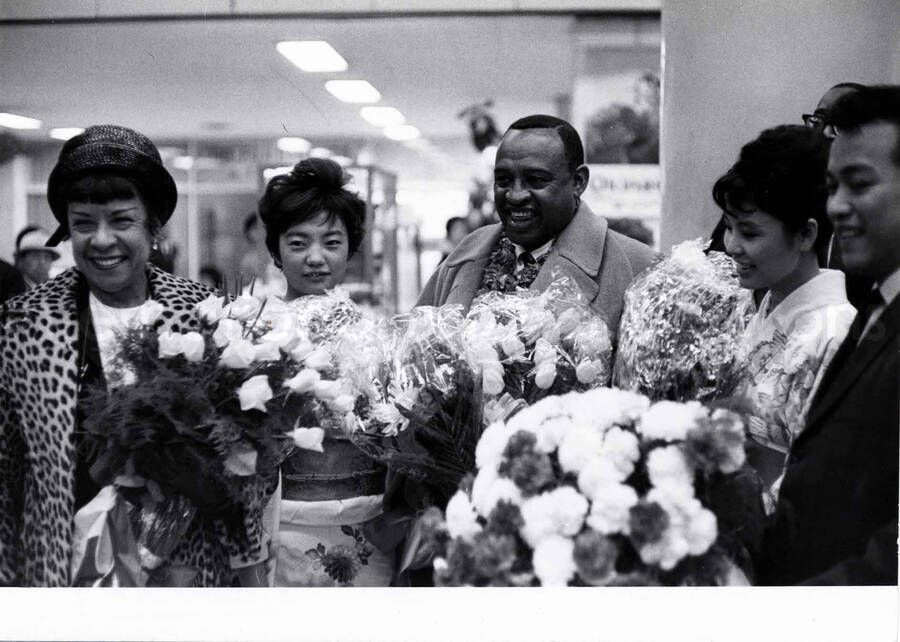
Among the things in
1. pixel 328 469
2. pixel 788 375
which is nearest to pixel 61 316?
pixel 328 469

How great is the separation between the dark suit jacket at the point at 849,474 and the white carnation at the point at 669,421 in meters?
0.36

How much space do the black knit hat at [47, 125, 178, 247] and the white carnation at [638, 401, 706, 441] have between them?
1.44 metres

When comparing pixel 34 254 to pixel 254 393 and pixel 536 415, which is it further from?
pixel 536 415

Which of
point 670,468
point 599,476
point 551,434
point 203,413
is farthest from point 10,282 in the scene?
point 670,468

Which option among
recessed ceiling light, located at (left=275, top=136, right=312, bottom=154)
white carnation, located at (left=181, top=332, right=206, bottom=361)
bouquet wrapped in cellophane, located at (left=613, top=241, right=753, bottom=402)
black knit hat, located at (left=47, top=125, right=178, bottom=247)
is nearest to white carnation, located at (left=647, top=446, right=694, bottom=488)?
bouquet wrapped in cellophane, located at (left=613, top=241, right=753, bottom=402)

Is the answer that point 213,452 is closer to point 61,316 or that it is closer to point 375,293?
point 61,316

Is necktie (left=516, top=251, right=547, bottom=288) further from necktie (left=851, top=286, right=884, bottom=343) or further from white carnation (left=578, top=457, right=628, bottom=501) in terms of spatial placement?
white carnation (left=578, top=457, right=628, bottom=501)

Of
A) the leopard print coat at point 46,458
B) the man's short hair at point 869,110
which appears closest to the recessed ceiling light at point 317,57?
the leopard print coat at point 46,458

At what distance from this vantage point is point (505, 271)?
316 cm

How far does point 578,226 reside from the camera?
3.10 m

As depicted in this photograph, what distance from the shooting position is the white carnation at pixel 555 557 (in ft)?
6.47

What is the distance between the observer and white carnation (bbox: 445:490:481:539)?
2.07 meters

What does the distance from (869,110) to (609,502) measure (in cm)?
111

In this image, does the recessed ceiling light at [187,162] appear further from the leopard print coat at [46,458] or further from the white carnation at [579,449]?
the white carnation at [579,449]
